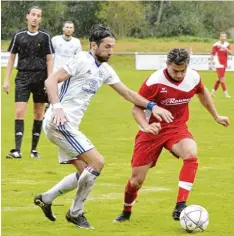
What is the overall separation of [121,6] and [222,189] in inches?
2159

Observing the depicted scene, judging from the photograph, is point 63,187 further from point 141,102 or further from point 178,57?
point 178,57

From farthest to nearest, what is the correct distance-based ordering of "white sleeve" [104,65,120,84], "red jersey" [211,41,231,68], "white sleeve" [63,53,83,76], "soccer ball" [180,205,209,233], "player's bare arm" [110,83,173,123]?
"red jersey" [211,41,231,68] → "white sleeve" [104,65,120,84] → "player's bare arm" [110,83,173,123] → "white sleeve" [63,53,83,76] → "soccer ball" [180,205,209,233]

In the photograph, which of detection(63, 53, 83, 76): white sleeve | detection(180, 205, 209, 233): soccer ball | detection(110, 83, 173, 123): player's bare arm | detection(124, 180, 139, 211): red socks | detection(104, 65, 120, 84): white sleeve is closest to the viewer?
detection(180, 205, 209, 233): soccer ball

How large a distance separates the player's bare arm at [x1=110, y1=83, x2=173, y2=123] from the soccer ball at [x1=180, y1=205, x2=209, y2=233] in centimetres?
91

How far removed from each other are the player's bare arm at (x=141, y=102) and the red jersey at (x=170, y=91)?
119mm

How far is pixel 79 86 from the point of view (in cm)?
797

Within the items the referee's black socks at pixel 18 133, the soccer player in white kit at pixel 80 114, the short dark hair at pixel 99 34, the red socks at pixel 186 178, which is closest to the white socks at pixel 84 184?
the soccer player in white kit at pixel 80 114

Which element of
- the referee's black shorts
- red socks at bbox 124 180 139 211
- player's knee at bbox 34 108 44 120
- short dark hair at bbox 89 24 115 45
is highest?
short dark hair at bbox 89 24 115 45

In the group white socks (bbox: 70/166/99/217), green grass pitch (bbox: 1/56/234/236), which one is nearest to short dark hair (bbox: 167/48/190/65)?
white socks (bbox: 70/166/99/217)

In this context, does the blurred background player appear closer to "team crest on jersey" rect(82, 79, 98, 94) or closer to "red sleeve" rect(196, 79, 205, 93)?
"red sleeve" rect(196, 79, 205, 93)

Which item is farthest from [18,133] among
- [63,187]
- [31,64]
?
[63,187]

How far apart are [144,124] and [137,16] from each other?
5573 cm

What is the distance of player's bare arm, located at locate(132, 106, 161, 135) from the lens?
7.92m

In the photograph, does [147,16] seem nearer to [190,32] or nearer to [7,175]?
[190,32]
